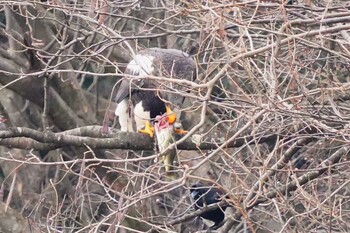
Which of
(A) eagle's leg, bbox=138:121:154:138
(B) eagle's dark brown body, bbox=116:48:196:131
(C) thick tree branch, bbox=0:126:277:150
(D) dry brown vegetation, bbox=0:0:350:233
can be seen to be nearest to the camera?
(D) dry brown vegetation, bbox=0:0:350:233

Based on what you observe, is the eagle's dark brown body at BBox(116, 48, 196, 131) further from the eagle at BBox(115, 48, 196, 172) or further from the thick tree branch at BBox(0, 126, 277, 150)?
the thick tree branch at BBox(0, 126, 277, 150)

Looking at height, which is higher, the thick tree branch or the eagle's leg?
the thick tree branch

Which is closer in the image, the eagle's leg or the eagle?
the eagle

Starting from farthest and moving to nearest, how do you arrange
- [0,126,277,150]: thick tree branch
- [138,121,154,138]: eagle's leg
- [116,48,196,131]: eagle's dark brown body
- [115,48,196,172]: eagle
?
1. [116,48,196,131]: eagle's dark brown body
2. [138,121,154,138]: eagle's leg
3. [115,48,196,172]: eagle
4. [0,126,277,150]: thick tree branch

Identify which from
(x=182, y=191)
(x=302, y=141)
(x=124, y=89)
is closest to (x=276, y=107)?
(x=302, y=141)

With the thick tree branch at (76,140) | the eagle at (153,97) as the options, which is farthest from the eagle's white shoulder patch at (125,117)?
the thick tree branch at (76,140)

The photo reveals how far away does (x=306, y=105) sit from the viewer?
462 centimetres

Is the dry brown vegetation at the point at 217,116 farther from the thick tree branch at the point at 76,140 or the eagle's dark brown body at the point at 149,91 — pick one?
the eagle's dark brown body at the point at 149,91

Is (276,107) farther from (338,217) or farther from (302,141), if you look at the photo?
(302,141)

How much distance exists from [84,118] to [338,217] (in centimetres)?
316

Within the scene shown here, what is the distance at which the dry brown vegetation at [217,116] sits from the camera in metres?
4.05

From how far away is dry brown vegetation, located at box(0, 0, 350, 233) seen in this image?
405cm

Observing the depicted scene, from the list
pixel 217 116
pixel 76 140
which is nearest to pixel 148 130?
pixel 76 140

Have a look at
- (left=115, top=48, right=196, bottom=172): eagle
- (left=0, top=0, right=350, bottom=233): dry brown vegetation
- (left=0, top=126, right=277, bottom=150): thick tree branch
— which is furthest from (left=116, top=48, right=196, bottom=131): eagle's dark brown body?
(left=0, top=126, right=277, bottom=150): thick tree branch
